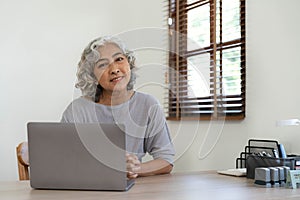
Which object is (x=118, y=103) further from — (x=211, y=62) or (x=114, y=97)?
(x=211, y=62)

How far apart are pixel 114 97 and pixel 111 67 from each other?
0.22 metres

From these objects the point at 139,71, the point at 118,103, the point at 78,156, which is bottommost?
the point at 78,156

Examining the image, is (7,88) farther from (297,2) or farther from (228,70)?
(297,2)

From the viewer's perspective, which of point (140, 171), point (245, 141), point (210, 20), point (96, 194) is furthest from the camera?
point (210, 20)

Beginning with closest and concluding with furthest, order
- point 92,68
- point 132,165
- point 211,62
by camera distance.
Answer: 1. point 132,165
2. point 92,68
3. point 211,62

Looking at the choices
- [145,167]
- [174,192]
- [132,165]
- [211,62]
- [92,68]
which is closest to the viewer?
[174,192]

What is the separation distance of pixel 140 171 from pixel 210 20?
4.39ft

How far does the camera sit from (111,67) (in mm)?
1815

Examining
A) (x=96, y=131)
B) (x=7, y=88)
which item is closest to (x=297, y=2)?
(x=96, y=131)

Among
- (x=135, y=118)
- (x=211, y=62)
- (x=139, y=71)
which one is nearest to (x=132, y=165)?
(x=135, y=118)

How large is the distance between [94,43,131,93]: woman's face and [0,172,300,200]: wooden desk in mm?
505

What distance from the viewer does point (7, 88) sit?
2.96 metres

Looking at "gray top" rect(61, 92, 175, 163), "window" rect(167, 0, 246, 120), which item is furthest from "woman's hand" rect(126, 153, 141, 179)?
"window" rect(167, 0, 246, 120)

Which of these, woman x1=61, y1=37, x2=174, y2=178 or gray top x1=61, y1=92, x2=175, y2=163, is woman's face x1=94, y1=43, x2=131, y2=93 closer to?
woman x1=61, y1=37, x2=174, y2=178
